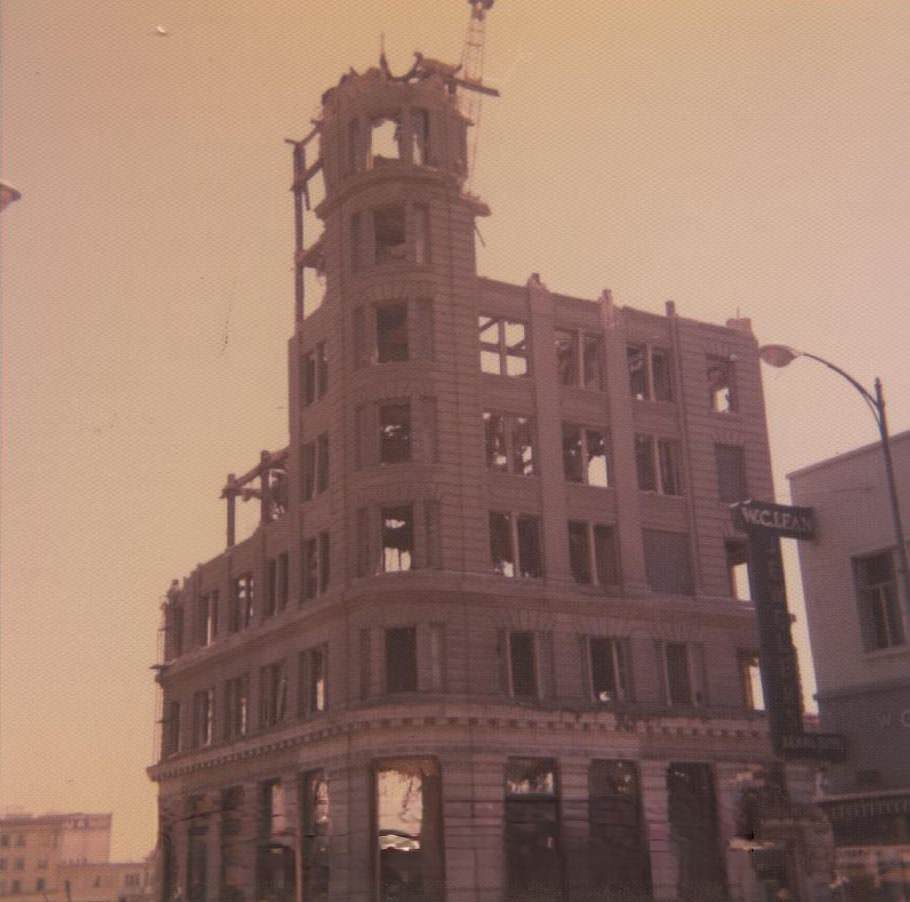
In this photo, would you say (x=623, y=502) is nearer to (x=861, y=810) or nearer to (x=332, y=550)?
(x=332, y=550)

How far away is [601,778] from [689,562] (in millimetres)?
10593

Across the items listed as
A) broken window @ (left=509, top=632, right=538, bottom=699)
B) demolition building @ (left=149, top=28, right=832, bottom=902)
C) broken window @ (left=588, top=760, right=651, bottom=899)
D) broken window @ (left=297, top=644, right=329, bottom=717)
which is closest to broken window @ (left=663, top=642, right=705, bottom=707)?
demolition building @ (left=149, top=28, right=832, bottom=902)

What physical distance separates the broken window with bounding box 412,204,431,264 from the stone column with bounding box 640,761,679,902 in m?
22.1

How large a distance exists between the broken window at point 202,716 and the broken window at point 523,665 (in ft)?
64.3

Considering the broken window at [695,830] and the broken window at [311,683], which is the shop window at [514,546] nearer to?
the broken window at [311,683]

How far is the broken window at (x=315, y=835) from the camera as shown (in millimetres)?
45938

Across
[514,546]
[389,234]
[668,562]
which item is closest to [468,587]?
[514,546]

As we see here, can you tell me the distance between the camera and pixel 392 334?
51.7 m

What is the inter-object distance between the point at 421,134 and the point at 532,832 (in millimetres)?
29293

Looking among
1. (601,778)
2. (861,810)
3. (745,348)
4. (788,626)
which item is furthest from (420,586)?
(745,348)

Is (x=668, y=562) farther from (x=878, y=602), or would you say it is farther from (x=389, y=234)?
(x=878, y=602)

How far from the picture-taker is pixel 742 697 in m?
52.0

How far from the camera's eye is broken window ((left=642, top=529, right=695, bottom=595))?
171ft

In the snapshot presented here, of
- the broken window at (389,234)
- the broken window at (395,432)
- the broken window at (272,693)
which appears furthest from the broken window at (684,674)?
the broken window at (389,234)
